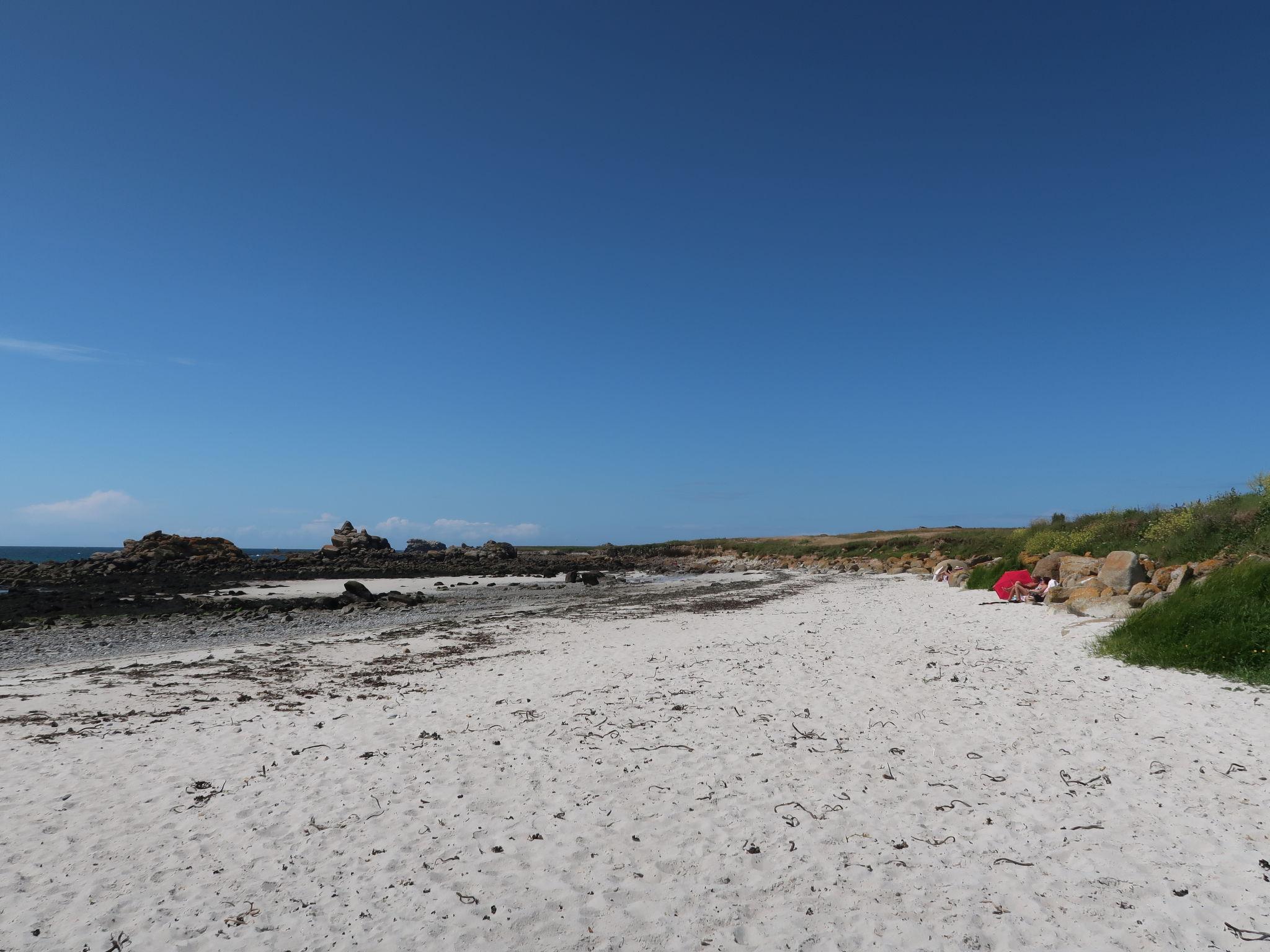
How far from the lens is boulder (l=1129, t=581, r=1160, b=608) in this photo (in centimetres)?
1439

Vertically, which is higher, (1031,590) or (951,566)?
(1031,590)

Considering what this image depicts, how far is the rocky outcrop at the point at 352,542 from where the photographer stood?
86125 millimetres

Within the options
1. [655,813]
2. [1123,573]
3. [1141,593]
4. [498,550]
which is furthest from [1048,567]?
[498,550]

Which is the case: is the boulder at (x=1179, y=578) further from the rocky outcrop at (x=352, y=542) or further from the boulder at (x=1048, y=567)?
the rocky outcrop at (x=352, y=542)

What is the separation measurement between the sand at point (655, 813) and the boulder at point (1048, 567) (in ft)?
35.6

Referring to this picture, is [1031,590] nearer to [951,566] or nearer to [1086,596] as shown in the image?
[1086,596]

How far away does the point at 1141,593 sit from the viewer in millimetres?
14750

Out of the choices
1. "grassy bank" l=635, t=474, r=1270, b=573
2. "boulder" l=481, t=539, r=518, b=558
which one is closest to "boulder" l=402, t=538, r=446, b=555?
"boulder" l=481, t=539, r=518, b=558

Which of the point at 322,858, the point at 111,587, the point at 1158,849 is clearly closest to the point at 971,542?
the point at 1158,849

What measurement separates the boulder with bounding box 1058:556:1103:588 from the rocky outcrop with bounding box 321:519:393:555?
81464 millimetres

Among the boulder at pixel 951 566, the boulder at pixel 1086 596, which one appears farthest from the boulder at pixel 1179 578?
the boulder at pixel 951 566

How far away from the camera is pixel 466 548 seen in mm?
110375

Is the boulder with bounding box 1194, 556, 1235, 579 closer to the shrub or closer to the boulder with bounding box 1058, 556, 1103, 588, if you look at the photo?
the boulder with bounding box 1058, 556, 1103, 588

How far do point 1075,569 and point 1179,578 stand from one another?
6.24 m
